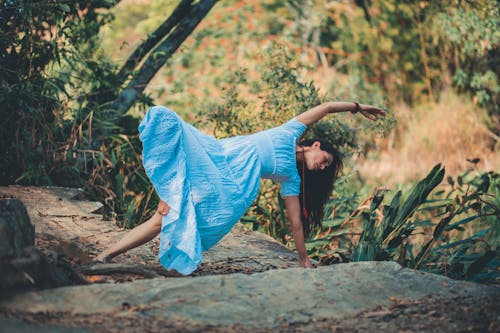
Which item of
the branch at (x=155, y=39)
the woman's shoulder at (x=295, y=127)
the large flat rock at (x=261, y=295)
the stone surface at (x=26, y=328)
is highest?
the branch at (x=155, y=39)

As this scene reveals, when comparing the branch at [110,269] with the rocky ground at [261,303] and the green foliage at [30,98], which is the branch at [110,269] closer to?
the rocky ground at [261,303]

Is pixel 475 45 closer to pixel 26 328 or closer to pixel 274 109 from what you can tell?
pixel 274 109

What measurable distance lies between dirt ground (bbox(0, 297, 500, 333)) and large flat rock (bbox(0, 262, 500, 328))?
4 centimetres

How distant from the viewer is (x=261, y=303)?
117 inches

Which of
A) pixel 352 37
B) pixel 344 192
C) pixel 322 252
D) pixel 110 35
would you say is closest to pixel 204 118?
pixel 344 192

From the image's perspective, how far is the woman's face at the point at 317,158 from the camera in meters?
4.13

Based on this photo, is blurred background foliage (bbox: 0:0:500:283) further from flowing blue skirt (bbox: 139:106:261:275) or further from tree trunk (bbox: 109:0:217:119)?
flowing blue skirt (bbox: 139:106:261:275)

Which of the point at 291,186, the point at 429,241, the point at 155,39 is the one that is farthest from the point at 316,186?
the point at 155,39

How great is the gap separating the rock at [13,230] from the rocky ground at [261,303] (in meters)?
0.19

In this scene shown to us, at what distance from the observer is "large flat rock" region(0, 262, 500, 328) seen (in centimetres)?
279

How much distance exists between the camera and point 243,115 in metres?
6.28

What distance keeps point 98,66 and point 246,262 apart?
2737 mm

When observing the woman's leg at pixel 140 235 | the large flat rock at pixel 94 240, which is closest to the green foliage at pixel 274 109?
the large flat rock at pixel 94 240

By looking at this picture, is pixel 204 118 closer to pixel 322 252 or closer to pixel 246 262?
pixel 322 252
